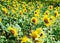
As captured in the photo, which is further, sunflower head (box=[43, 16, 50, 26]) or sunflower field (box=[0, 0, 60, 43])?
sunflower head (box=[43, 16, 50, 26])

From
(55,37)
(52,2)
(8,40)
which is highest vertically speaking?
Result: (8,40)

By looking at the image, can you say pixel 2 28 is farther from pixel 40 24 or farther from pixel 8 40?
pixel 40 24

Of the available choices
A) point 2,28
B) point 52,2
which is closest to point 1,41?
point 2,28

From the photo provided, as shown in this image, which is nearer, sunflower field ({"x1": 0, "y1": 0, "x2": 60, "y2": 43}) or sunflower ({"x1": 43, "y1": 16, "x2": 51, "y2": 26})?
sunflower field ({"x1": 0, "y1": 0, "x2": 60, "y2": 43})

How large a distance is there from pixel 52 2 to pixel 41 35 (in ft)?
20.6

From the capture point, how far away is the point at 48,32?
4.09 meters

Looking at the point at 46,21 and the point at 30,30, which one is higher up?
the point at 46,21

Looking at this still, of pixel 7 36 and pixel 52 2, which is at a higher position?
pixel 7 36

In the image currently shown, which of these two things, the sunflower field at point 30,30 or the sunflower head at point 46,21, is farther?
the sunflower head at point 46,21

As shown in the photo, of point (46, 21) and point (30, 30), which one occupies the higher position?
point (46, 21)

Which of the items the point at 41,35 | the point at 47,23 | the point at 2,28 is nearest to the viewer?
the point at 41,35

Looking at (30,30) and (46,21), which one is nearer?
(46,21)

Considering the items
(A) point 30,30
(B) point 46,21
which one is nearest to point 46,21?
(B) point 46,21

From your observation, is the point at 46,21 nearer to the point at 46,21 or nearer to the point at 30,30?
the point at 46,21
